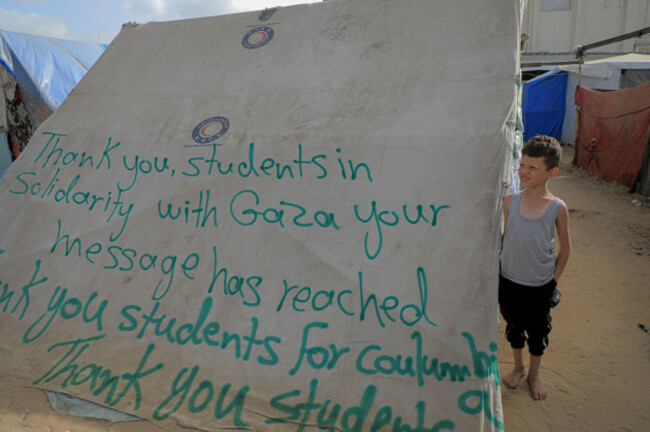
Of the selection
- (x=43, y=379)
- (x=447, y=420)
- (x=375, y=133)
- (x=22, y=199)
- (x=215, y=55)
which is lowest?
(x=43, y=379)

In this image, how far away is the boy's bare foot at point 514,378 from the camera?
245cm

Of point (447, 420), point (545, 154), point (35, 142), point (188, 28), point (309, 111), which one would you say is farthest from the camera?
point (188, 28)

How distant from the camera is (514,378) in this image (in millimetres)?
2457

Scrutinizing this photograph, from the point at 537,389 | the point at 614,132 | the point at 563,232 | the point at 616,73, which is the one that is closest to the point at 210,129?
the point at 563,232

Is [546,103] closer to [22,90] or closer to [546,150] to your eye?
[546,150]

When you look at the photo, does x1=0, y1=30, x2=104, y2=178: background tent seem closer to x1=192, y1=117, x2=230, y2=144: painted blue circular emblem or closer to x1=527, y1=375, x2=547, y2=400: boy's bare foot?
x1=192, y1=117, x2=230, y2=144: painted blue circular emblem

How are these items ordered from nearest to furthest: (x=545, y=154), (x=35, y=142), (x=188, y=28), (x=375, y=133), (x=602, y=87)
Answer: (x=545, y=154), (x=375, y=133), (x=35, y=142), (x=188, y=28), (x=602, y=87)

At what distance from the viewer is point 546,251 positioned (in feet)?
6.81

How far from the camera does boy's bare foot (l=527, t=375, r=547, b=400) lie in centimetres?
236

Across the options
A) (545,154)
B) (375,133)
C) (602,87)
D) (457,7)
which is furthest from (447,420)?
(602,87)

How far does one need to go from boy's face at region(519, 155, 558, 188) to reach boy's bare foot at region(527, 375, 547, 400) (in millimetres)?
1151

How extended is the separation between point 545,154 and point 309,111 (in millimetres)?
1623

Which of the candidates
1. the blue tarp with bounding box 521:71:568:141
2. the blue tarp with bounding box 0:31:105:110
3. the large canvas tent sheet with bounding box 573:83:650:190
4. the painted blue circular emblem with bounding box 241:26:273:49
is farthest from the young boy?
the blue tarp with bounding box 521:71:568:141

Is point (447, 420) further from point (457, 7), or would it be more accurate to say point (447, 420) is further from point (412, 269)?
point (457, 7)
